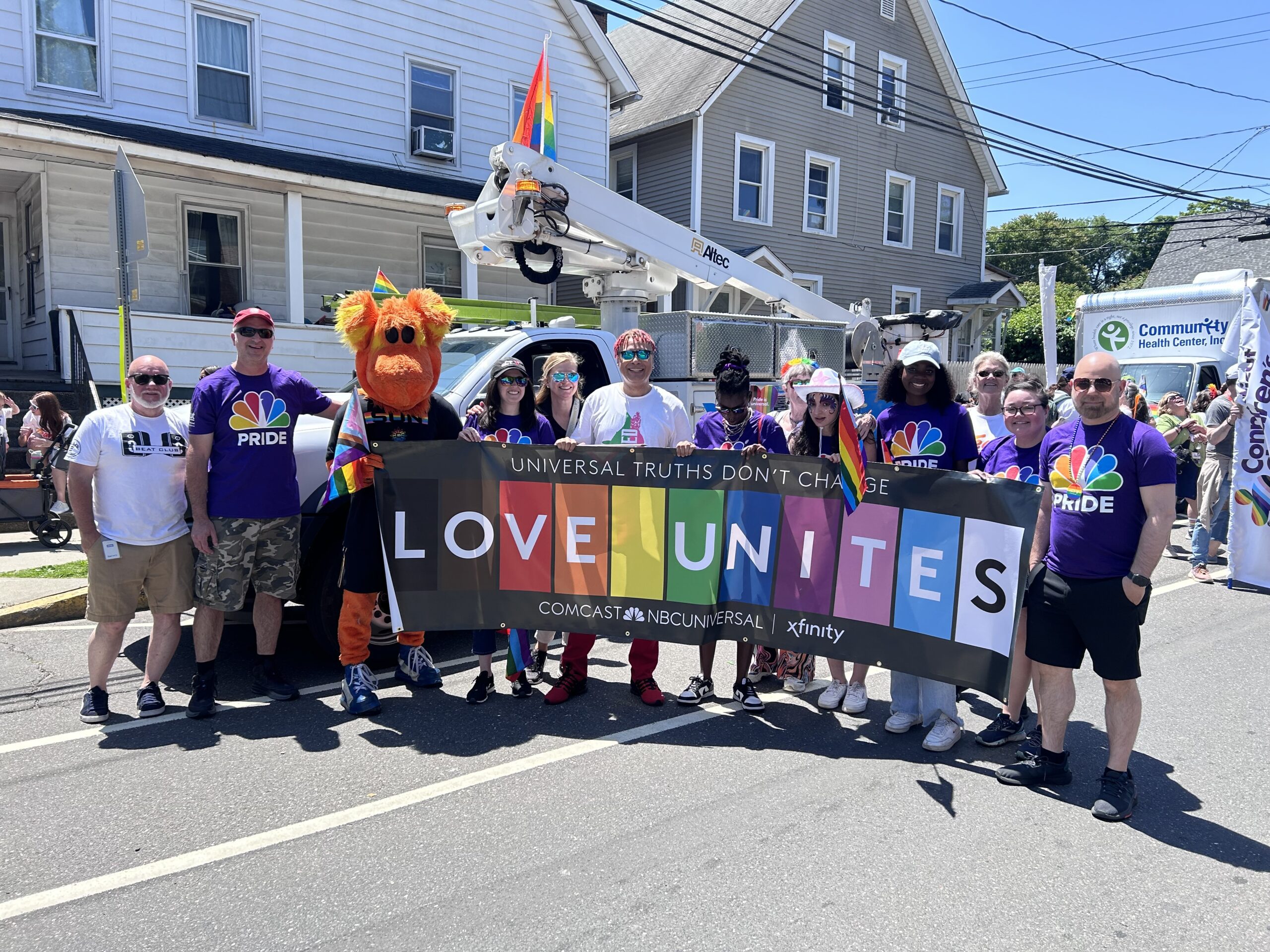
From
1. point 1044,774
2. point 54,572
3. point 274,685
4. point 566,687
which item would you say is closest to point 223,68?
point 54,572

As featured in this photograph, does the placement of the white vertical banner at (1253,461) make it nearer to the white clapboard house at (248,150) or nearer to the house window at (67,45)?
the white clapboard house at (248,150)

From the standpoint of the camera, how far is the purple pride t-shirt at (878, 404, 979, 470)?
459cm

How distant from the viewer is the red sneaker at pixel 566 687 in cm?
498

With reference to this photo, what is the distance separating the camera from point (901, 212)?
2375 centimetres

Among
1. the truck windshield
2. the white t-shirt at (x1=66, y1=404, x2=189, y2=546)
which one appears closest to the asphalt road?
the white t-shirt at (x1=66, y1=404, x2=189, y2=546)

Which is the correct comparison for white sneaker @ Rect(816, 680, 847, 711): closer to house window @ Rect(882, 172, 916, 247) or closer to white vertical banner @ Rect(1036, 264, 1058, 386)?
white vertical banner @ Rect(1036, 264, 1058, 386)

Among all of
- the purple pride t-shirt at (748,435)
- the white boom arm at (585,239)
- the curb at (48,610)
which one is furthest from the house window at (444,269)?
the purple pride t-shirt at (748,435)

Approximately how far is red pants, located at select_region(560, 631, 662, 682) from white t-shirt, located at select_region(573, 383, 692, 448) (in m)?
1.11

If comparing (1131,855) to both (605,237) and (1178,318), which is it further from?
(1178,318)

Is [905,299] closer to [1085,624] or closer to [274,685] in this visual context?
[1085,624]

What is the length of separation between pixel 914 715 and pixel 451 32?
15.2 m

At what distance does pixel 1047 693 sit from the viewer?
13.4ft

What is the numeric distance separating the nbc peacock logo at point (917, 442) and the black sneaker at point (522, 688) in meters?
2.34

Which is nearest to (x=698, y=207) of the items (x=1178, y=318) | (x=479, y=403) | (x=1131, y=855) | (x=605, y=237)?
(x=1178, y=318)
